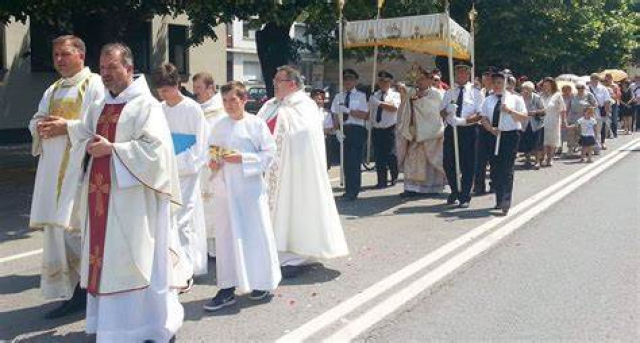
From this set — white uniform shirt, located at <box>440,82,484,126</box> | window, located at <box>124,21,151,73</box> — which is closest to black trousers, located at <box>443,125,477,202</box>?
white uniform shirt, located at <box>440,82,484,126</box>

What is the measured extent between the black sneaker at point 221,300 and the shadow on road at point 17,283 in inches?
71.0

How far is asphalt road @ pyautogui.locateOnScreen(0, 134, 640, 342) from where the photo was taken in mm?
5418

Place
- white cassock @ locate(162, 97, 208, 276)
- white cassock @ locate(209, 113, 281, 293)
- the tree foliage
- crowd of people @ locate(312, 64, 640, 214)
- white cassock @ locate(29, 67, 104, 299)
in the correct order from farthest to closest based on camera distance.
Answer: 1. the tree foliage
2. crowd of people @ locate(312, 64, 640, 214)
3. white cassock @ locate(162, 97, 208, 276)
4. white cassock @ locate(209, 113, 281, 293)
5. white cassock @ locate(29, 67, 104, 299)

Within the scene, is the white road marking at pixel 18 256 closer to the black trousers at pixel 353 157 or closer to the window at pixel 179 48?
the black trousers at pixel 353 157

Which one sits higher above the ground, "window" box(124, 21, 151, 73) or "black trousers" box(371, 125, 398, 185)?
"window" box(124, 21, 151, 73)

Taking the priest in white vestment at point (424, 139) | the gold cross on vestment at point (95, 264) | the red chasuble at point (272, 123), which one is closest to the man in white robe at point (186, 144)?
the red chasuble at point (272, 123)

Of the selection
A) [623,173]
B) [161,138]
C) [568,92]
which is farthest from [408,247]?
[568,92]

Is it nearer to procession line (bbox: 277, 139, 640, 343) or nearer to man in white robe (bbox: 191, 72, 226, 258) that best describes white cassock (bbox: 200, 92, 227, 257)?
man in white robe (bbox: 191, 72, 226, 258)

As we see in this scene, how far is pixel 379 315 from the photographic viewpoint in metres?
5.79

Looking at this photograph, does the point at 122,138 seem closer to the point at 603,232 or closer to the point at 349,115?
the point at 603,232

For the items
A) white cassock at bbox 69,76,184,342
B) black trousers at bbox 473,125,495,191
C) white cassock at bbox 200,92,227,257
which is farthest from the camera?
black trousers at bbox 473,125,495,191

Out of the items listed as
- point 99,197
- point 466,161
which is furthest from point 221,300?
point 466,161

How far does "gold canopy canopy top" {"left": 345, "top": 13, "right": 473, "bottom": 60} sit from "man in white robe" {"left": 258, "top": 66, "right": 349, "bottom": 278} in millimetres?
5319

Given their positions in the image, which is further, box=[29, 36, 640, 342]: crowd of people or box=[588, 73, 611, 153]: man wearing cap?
box=[588, 73, 611, 153]: man wearing cap
